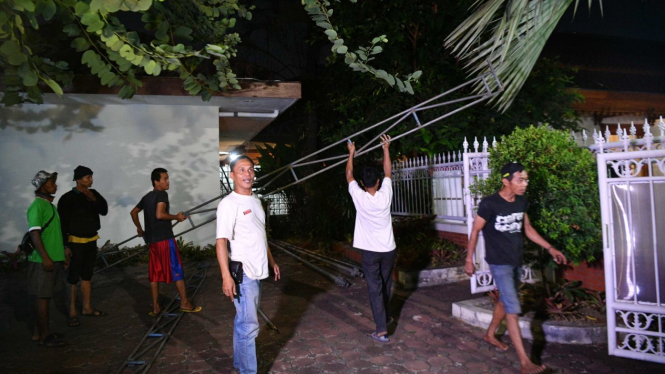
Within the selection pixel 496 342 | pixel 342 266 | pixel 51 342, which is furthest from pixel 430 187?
pixel 51 342

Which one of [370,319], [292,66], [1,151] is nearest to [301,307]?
[370,319]

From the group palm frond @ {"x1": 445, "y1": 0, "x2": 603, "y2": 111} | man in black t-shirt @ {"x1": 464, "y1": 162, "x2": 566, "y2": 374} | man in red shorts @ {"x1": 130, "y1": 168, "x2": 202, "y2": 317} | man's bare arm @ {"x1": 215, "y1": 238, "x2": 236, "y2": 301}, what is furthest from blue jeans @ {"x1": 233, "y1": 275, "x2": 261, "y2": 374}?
palm frond @ {"x1": 445, "y1": 0, "x2": 603, "y2": 111}

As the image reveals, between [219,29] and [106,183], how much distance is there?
5.45 m

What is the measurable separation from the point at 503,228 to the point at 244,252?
2.21 meters

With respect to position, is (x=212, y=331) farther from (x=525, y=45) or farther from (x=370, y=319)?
(x=525, y=45)

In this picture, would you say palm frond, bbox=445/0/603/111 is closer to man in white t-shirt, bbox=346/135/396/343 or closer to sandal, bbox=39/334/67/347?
man in white t-shirt, bbox=346/135/396/343

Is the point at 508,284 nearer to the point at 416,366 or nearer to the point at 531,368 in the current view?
the point at 531,368

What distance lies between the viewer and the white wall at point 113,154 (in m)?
8.96

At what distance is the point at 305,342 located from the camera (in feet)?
15.3

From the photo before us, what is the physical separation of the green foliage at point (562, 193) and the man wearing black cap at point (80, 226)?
5.06 metres

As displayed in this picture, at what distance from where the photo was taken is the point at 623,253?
4.24 meters

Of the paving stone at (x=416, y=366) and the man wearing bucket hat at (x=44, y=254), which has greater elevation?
the man wearing bucket hat at (x=44, y=254)

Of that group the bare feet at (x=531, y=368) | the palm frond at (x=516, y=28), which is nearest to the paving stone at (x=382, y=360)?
the bare feet at (x=531, y=368)

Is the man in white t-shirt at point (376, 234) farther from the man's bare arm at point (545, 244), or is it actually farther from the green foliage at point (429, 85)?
the green foliage at point (429, 85)
